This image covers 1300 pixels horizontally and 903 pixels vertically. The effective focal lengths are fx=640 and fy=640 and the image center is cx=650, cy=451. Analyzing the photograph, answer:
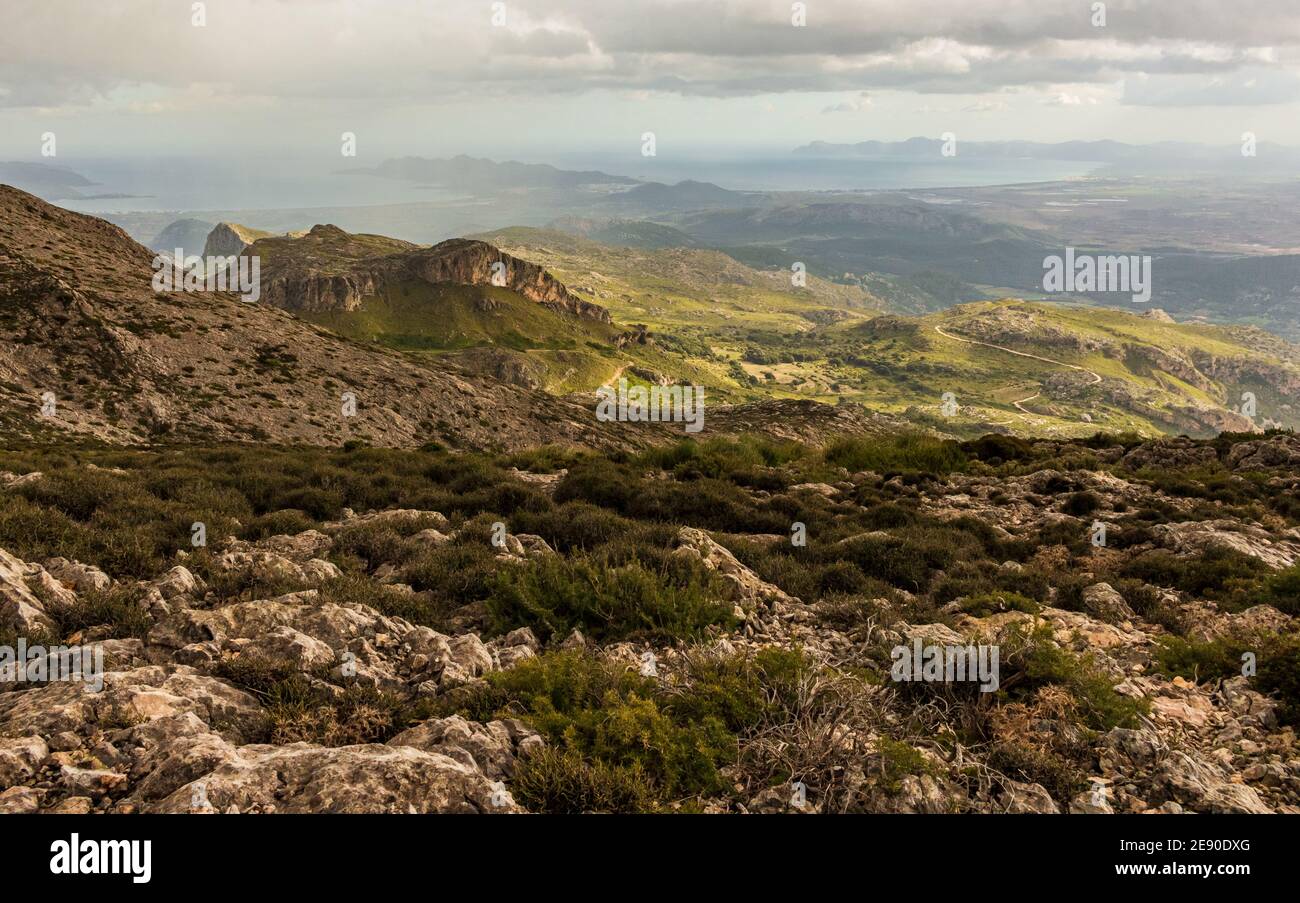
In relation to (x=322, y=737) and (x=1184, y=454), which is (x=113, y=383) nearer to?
(x=322, y=737)

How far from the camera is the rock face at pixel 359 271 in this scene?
522 feet

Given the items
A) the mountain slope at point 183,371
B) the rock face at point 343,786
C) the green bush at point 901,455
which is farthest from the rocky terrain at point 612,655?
the mountain slope at point 183,371

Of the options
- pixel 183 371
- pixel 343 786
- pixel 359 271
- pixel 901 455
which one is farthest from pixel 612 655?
pixel 359 271

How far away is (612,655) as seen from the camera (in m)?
8.16

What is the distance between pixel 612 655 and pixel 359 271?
18805cm

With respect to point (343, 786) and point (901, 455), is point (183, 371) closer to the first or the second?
point (901, 455)

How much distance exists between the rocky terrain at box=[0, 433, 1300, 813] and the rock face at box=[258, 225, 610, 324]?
165 meters

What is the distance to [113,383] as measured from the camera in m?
44.2

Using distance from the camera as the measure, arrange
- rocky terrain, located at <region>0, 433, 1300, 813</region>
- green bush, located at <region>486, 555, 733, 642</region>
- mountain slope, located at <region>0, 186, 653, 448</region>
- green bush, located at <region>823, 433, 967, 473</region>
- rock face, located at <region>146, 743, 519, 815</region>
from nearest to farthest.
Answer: rock face, located at <region>146, 743, 519, 815</region> → rocky terrain, located at <region>0, 433, 1300, 813</region> → green bush, located at <region>486, 555, 733, 642</region> → green bush, located at <region>823, 433, 967, 473</region> → mountain slope, located at <region>0, 186, 653, 448</region>

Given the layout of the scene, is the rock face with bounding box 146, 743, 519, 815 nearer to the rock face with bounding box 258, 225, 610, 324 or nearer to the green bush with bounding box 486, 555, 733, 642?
the green bush with bounding box 486, 555, 733, 642

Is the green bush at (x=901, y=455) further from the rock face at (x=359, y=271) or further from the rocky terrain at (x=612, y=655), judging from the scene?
the rock face at (x=359, y=271)

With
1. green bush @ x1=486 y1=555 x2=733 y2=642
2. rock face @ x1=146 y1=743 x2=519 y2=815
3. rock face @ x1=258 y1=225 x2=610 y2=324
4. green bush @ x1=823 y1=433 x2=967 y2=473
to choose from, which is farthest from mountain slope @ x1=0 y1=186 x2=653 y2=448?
rock face @ x1=258 y1=225 x2=610 y2=324

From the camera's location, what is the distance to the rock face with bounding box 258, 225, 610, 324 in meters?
159
